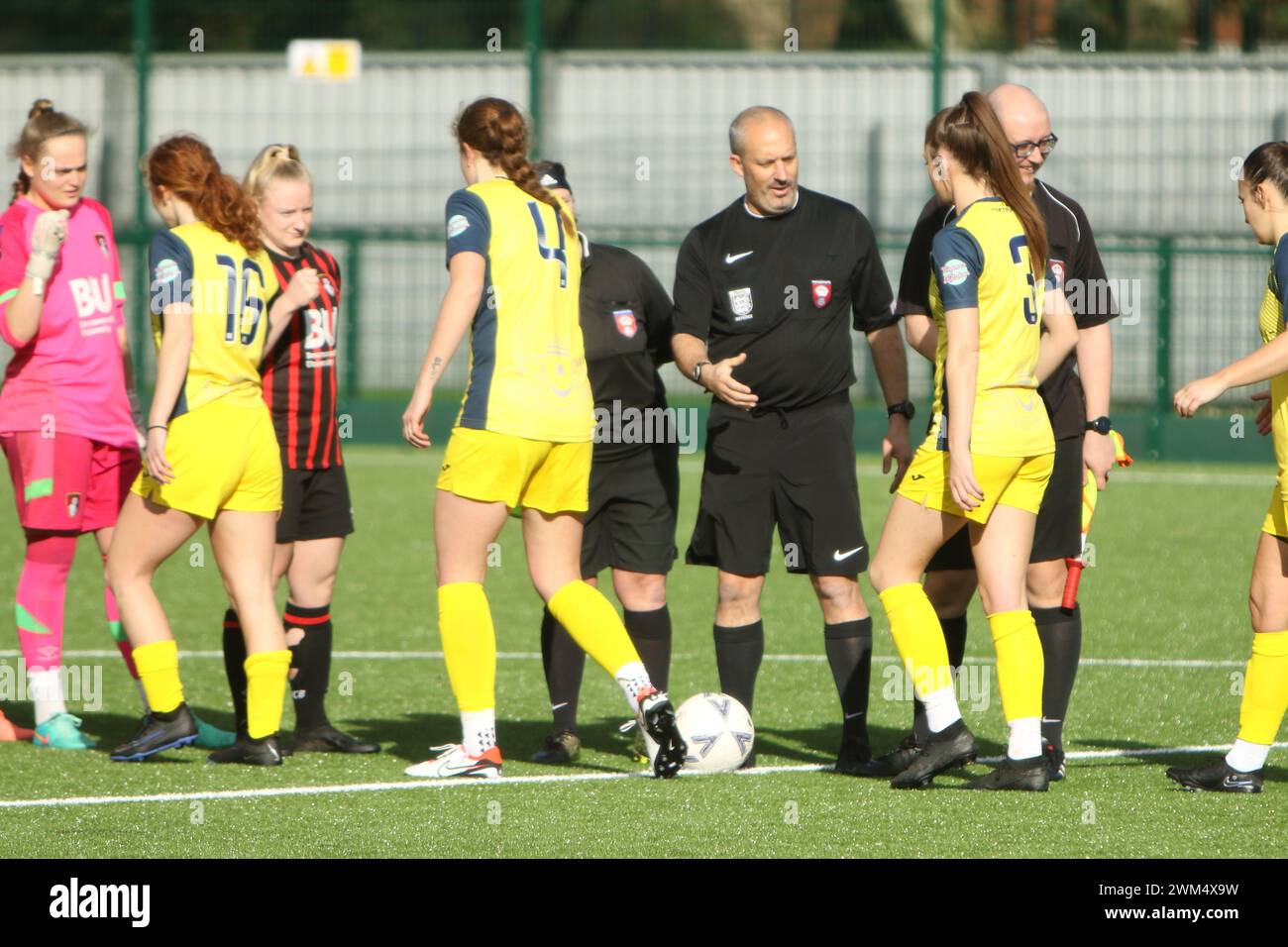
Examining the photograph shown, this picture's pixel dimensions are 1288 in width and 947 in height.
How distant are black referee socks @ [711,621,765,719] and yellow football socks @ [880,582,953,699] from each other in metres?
0.72

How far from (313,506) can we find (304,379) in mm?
441

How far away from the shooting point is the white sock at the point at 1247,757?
5371 mm

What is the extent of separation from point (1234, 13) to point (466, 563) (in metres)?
14.0

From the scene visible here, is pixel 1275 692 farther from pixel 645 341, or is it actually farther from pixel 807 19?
pixel 807 19

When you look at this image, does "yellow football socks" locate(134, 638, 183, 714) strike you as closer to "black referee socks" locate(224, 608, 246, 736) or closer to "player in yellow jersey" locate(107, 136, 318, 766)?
"player in yellow jersey" locate(107, 136, 318, 766)

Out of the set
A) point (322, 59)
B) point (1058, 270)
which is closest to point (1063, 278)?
point (1058, 270)

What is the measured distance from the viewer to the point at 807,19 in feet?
58.8

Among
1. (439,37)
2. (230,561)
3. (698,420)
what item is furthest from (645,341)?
(439,37)

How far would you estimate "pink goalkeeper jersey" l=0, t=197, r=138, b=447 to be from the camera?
6.14 m

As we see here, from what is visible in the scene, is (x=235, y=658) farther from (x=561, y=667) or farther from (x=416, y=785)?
(x=561, y=667)

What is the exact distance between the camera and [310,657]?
6270 millimetres

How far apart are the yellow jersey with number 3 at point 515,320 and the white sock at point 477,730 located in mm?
907

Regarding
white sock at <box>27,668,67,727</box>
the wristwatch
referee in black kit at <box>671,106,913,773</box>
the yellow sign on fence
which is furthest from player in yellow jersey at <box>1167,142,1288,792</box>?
the yellow sign on fence

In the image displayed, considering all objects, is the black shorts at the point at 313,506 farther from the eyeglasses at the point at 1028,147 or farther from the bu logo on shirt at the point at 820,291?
the eyeglasses at the point at 1028,147
